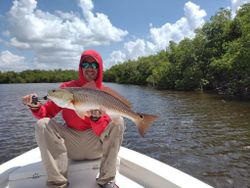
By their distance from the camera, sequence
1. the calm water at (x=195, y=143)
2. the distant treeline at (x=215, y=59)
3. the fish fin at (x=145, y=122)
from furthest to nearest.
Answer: the distant treeline at (x=215, y=59), the calm water at (x=195, y=143), the fish fin at (x=145, y=122)

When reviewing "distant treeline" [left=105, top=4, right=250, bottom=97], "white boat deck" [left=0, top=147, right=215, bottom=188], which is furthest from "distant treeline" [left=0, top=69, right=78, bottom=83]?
"white boat deck" [left=0, top=147, right=215, bottom=188]

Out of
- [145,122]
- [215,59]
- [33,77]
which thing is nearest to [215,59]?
[215,59]

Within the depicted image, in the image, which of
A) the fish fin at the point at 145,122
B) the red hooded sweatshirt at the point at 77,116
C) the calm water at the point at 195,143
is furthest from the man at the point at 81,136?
the calm water at the point at 195,143

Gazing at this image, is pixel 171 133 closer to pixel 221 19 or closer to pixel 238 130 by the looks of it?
pixel 238 130

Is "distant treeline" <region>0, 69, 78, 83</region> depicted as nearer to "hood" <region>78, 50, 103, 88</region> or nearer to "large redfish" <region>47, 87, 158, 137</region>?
"hood" <region>78, 50, 103, 88</region>

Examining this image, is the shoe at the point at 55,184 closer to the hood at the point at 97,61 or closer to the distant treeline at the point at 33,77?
the hood at the point at 97,61

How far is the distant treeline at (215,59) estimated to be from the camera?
30094mm

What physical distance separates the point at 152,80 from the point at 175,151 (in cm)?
5192

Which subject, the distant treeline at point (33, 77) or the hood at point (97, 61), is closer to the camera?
the hood at point (97, 61)

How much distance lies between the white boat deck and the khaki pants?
9.3 inches

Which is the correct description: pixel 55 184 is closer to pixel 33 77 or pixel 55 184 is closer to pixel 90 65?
pixel 90 65

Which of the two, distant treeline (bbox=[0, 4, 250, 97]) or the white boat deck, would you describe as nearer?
the white boat deck

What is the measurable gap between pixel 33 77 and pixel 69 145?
148 metres

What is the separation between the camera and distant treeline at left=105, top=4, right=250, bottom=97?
3009 centimetres
